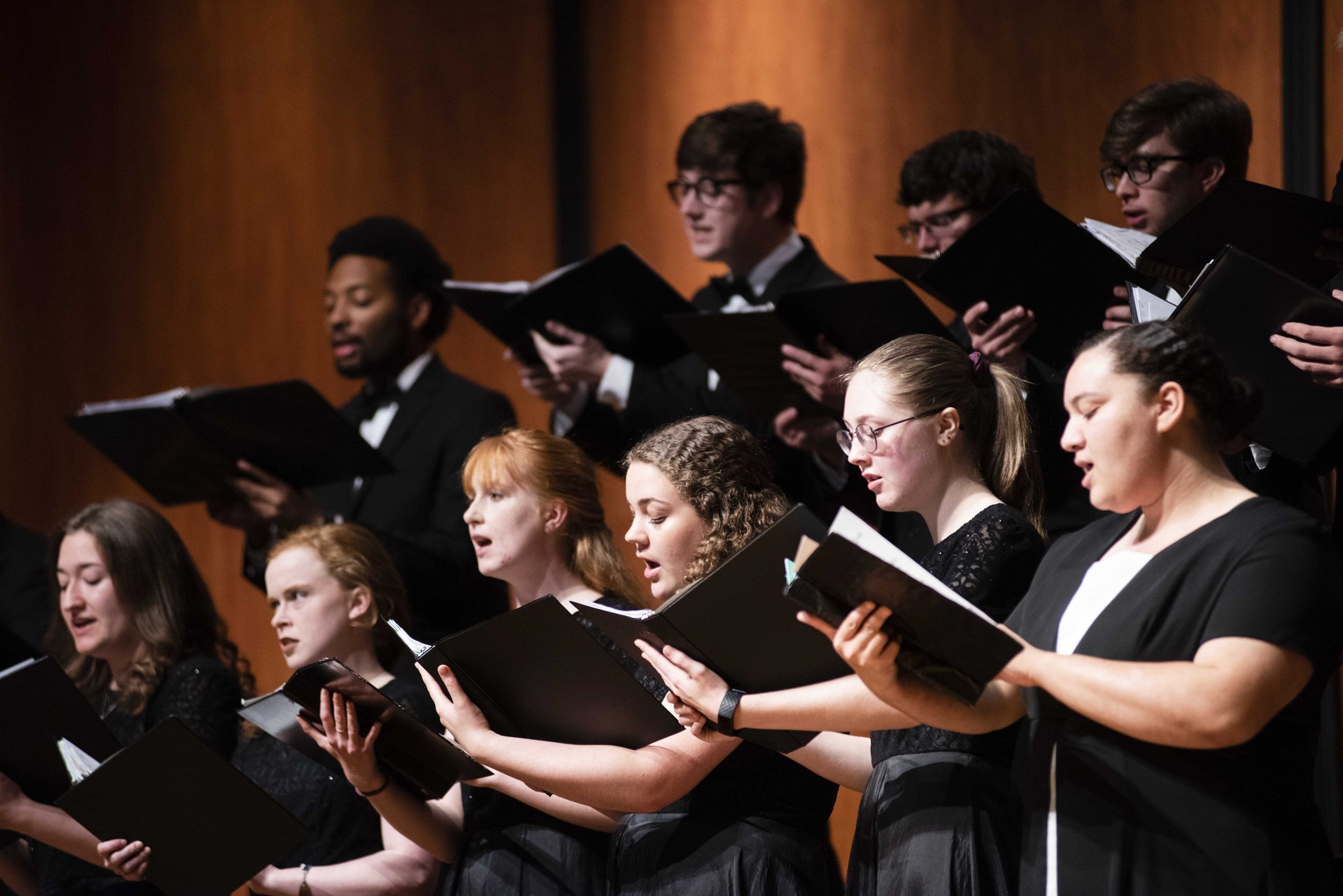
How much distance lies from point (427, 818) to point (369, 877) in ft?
0.61

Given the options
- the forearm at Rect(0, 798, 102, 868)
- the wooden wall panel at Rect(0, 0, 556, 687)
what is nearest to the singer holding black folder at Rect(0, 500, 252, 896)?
the forearm at Rect(0, 798, 102, 868)

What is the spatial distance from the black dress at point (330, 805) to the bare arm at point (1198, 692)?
1.65 metres

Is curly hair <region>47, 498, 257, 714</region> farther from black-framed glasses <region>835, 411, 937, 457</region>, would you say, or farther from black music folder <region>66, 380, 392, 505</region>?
black-framed glasses <region>835, 411, 937, 457</region>

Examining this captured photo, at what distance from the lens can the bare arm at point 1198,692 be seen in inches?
64.3

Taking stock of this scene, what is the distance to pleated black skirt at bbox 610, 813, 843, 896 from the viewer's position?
235 cm

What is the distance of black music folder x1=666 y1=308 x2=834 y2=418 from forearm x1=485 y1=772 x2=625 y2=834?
3.17ft

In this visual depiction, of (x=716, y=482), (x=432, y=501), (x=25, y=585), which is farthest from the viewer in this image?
(x=25, y=585)

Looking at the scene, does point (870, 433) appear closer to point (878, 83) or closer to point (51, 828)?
point (51, 828)

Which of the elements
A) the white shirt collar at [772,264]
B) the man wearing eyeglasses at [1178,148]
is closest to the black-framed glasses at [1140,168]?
the man wearing eyeglasses at [1178,148]

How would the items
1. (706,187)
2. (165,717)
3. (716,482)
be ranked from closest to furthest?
1. (716,482)
2. (165,717)
3. (706,187)

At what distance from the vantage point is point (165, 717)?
10.5 ft

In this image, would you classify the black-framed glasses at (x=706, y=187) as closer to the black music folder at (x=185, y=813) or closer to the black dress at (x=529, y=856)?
the black dress at (x=529, y=856)

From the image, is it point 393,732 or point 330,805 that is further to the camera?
point 330,805

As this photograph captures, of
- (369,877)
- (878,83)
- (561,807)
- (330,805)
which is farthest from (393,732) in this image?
(878,83)
